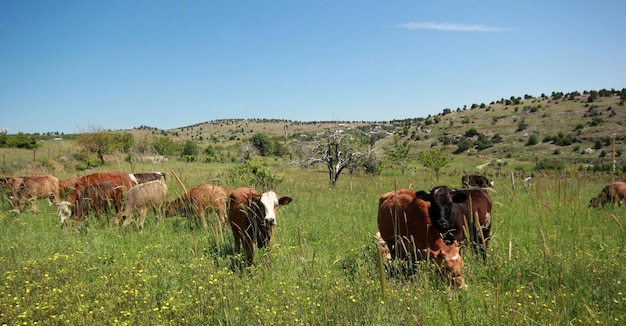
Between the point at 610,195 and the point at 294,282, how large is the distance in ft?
44.7

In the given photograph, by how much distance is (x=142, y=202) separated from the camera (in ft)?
30.1

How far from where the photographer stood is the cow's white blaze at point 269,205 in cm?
584

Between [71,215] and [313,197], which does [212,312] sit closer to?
[71,215]

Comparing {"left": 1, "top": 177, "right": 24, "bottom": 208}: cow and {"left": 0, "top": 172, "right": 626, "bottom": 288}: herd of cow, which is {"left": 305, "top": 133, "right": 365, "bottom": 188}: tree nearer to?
{"left": 0, "top": 172, "right": 626, "bottom": 288}: herd of cow

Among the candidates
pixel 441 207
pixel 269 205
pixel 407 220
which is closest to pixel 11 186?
pixel 269 205

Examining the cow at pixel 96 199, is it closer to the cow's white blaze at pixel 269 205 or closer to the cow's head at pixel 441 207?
the cow's white blaze at pixel 269 205

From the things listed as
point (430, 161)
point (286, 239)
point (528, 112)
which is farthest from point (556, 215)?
point (528, 112)

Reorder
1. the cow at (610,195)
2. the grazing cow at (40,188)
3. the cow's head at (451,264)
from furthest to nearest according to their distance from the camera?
the cow at (610,195) < the grazing cow at (40,188) < the cow's head at (451,264)

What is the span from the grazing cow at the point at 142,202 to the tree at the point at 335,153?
57.6ft

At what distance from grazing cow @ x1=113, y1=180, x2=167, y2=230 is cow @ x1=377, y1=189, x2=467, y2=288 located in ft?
17.8

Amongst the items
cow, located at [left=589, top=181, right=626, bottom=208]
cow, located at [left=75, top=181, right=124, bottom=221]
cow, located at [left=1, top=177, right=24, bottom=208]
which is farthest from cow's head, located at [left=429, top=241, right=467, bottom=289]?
cow, located at [left=1, top=177, right=24, bottom=208]

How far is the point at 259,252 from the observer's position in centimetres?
619

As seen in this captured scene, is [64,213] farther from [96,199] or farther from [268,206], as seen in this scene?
[268,206]

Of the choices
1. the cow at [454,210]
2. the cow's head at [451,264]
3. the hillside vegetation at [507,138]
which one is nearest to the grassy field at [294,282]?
the cow's head at [451,264]
